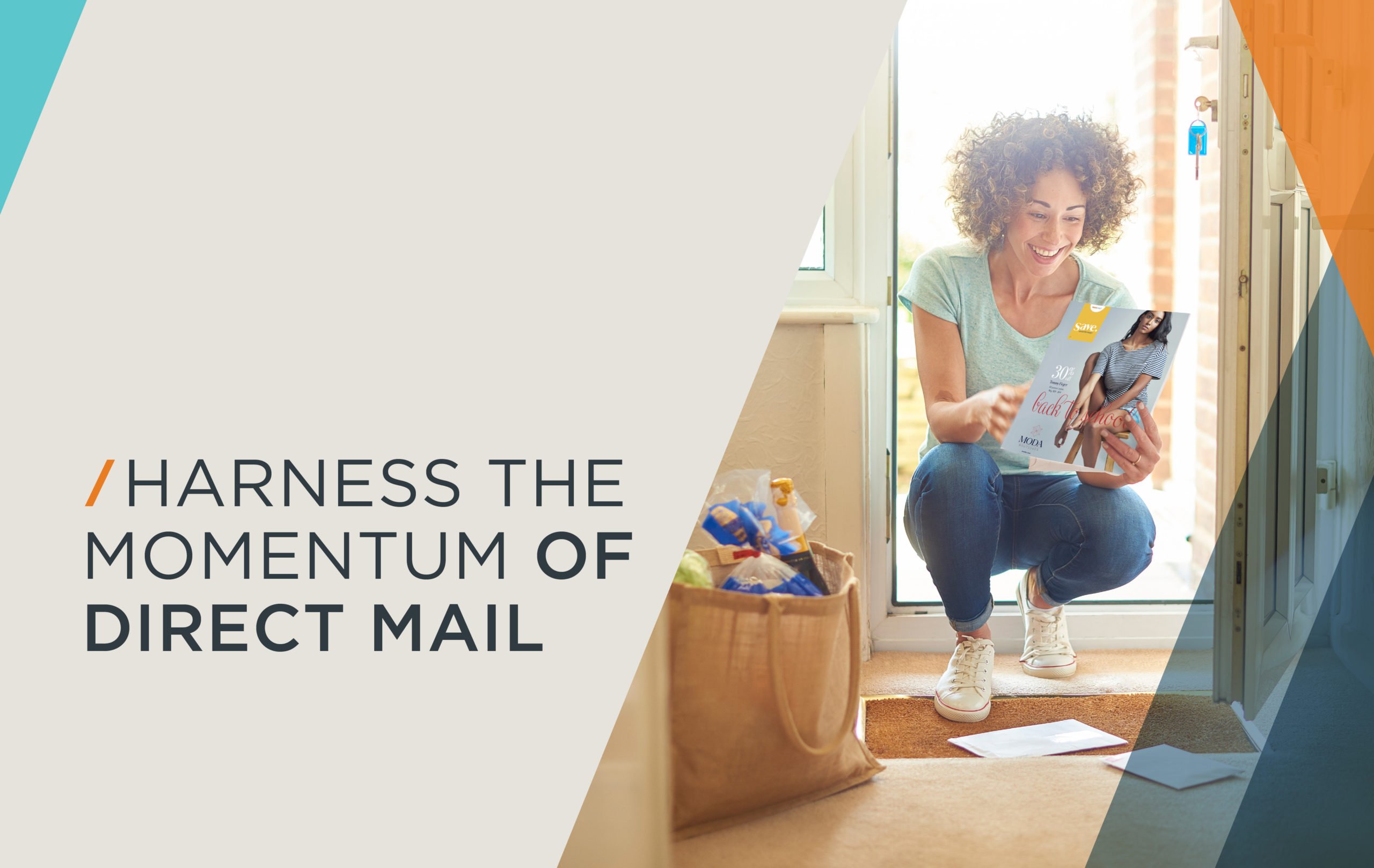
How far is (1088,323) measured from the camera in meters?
1.84

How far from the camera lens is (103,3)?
1760 mm

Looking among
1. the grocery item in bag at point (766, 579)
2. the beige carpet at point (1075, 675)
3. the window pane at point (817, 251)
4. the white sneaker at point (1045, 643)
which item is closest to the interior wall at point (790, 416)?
the window pane at point (817, 251)

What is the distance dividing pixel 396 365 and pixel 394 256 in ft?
0.60

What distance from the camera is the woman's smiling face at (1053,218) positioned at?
1.97m

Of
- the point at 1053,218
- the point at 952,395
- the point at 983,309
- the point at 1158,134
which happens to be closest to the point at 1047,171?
the point at 1053,218

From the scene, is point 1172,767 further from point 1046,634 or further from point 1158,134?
point 1158,134

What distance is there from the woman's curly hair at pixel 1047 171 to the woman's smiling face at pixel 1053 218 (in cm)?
1

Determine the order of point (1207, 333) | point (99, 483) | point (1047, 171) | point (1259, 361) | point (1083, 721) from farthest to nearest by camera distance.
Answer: point (1207, 333) → point (1047, 171) → point (1083, 721) → point (1259, 361) → point (99, 483)

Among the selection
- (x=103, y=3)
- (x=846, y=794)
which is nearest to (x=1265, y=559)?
→ (x=846, y=794)

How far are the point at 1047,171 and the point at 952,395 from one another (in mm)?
383

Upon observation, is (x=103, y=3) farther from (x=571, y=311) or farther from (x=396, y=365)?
(x=571, y=311)

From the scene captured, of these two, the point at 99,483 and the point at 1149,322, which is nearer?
the point at 99,483

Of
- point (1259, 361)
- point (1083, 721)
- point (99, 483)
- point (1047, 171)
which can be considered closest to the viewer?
point (99, 483)

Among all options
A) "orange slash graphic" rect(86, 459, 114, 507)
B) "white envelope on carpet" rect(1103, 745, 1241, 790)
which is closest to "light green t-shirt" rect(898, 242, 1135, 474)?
"white envelope on carpet" rect(1103, 745, 1241, 790)
